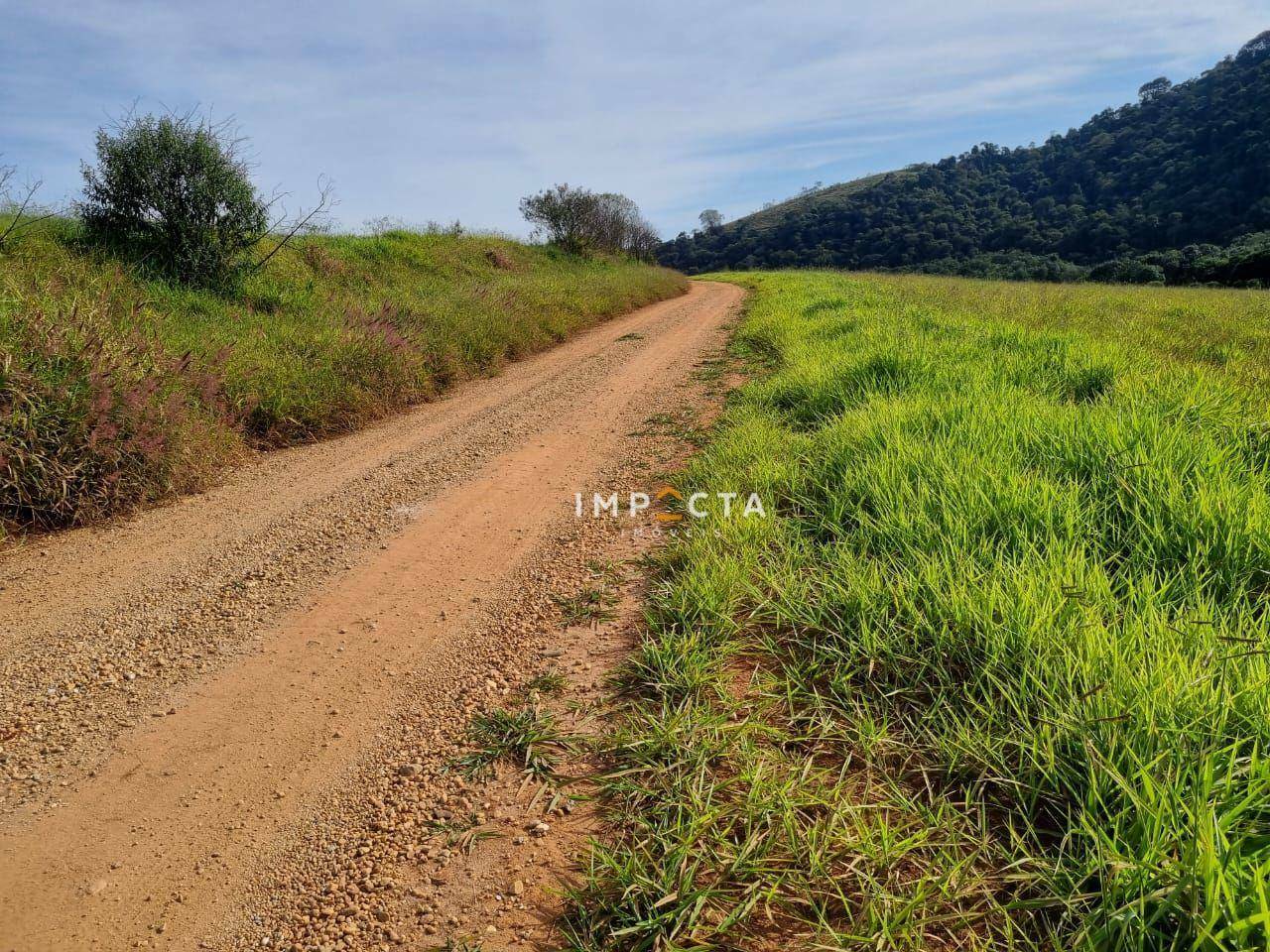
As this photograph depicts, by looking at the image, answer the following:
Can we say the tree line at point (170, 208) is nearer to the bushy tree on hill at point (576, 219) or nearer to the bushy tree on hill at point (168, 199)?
the bushy tree on hill at point (168, 199)

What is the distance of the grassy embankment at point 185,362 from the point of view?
13.8ft

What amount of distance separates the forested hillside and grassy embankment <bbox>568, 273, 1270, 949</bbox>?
3055 cm

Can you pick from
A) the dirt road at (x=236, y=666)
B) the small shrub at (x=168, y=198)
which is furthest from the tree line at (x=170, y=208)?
the dirt road at (x=236, y=666)

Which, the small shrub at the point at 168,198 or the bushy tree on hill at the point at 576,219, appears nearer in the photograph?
the small shrub at the point at 168,198

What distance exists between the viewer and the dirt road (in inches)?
70.1

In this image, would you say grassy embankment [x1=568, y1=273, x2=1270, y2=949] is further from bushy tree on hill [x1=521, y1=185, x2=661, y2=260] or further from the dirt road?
bushy tree on hill [x1=521, y1=185, x2=661, y2=260]

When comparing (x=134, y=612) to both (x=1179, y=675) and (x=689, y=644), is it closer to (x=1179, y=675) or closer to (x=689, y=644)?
(x=689, y=644)

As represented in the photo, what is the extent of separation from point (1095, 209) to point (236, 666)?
6536cm

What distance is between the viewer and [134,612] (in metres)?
3.08

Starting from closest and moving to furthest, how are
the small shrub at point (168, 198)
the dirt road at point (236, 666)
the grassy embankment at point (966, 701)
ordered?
→ the grassy embankment at point (966, 701)
the dirt road at point (236, 666)
the small shrub at point (168, 198)

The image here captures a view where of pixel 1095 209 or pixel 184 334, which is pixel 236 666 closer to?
pixel 184 334

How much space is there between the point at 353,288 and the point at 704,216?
101588 mm

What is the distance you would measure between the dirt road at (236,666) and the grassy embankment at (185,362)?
492 mm

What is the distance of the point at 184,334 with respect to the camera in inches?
258
